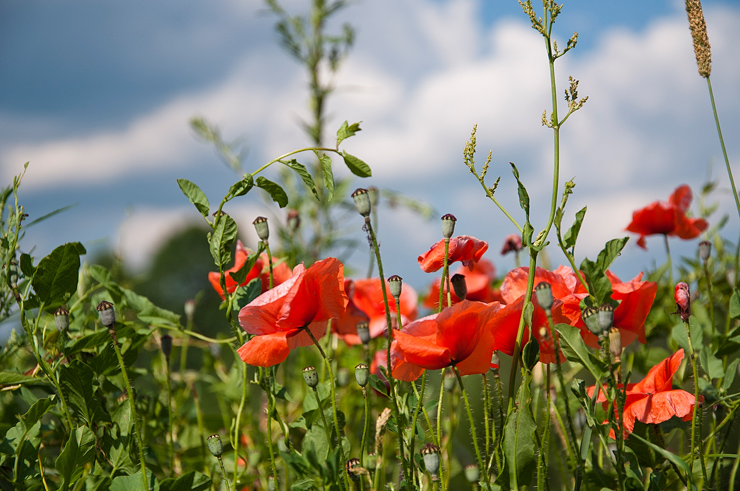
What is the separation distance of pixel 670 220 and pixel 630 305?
579 mm

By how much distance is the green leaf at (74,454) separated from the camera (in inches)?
23.8

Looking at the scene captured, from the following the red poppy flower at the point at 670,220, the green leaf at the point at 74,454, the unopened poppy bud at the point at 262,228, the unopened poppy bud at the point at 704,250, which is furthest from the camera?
the red poppy flower at the point at 670,220

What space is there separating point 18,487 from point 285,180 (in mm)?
2233

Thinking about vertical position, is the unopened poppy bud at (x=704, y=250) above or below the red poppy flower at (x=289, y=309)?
above

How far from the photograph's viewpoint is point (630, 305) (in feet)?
2.26

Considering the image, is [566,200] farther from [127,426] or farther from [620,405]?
[127,426]

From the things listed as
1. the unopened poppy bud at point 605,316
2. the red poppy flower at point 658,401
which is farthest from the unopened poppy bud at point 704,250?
the unopened poppy bud at point 605,316

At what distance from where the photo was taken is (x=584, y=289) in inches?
27.4

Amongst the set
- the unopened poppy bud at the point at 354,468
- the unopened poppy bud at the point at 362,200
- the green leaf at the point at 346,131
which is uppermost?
the green leaf at the point at 346,131

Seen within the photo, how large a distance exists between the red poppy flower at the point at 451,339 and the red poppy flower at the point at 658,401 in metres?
0.19

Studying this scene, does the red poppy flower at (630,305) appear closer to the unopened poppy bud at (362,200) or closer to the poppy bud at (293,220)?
the unopened poppy bud at (362,200)

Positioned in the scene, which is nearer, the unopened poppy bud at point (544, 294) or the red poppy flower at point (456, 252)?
the unopened poppy bud at point (544, 294)

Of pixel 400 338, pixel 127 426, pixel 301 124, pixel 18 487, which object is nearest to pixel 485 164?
pixel 400 338

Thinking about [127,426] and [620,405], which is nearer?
[620,405]
